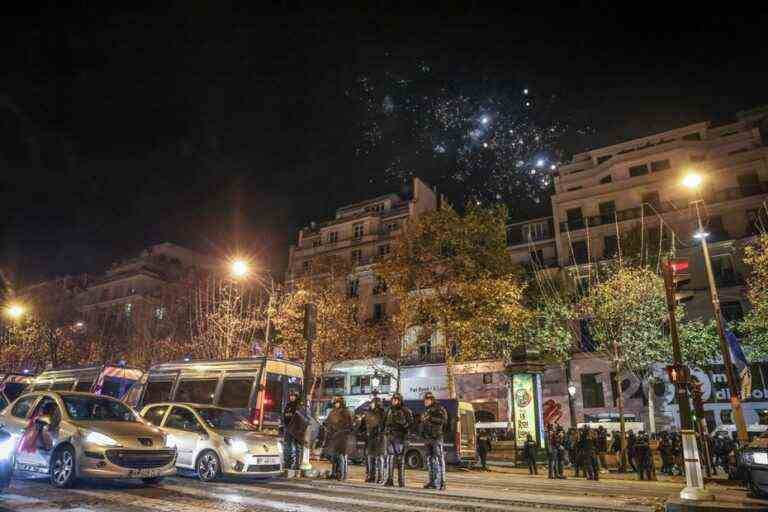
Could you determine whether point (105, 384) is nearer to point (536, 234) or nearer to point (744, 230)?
point (536, 234)

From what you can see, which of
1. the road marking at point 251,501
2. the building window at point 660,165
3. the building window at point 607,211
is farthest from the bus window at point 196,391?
the building window at point 660,165

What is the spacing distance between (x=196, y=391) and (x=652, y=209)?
106 feet

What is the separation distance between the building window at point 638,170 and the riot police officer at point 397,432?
110 feet

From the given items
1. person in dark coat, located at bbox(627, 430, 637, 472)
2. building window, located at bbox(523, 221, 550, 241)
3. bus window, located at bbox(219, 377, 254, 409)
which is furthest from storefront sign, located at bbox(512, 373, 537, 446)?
building window, located at bbox(523, 221, 550, 241)

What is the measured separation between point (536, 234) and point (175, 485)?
117ft

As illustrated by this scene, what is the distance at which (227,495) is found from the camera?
8.00 m

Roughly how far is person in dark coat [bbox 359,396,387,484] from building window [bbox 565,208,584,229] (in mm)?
30418

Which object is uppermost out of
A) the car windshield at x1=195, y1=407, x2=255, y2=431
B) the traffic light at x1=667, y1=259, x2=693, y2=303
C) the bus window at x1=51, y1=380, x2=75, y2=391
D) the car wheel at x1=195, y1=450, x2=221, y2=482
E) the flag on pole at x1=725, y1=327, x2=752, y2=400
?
the traffic light at x1=667, y1=259, x2=693, y2=303

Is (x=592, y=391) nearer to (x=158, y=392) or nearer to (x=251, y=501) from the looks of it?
(x=158, y=392)

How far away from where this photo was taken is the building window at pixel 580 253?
117 ft

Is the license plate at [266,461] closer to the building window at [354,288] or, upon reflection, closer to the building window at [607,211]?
the building window at [354,288]

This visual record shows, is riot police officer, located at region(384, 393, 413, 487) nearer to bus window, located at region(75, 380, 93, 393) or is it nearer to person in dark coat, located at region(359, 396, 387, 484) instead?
person in dark coat, located at region(359, 396, 387, 484)

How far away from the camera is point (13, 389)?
907 inches

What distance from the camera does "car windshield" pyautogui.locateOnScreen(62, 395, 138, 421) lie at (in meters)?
9.25
